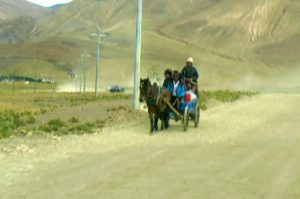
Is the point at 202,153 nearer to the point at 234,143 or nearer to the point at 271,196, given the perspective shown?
the point at 234,143

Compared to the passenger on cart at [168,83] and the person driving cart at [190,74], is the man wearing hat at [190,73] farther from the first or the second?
the passenger on cart at [168,83]

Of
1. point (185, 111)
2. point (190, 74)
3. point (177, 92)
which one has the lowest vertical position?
point (185, 111)

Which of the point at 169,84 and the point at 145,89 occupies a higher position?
the point at 169,84

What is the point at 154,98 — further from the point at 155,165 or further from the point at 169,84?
the point at 155,165

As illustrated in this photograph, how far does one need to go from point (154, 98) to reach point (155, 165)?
257 inches

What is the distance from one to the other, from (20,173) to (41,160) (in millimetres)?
1896

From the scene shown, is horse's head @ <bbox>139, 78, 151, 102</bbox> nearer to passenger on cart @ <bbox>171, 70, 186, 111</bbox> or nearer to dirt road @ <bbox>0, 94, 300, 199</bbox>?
dirt road @ <bbox>0, 94, 300, 199</bbox>

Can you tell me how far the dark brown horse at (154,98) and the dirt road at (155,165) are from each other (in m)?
0.75

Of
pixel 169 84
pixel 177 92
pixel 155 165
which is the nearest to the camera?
pixel 155 165

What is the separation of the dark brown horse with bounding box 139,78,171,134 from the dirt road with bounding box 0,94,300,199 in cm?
75

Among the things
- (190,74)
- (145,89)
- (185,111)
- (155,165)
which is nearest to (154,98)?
(145,89)

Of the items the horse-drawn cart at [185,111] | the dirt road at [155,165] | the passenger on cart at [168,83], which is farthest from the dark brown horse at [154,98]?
the dirt road at [155,165]

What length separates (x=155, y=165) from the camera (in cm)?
1414

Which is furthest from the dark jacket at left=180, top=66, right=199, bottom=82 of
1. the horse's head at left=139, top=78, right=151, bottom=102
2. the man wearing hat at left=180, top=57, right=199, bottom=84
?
the horse's head at left=139, top=78, right=151, bottom=102
